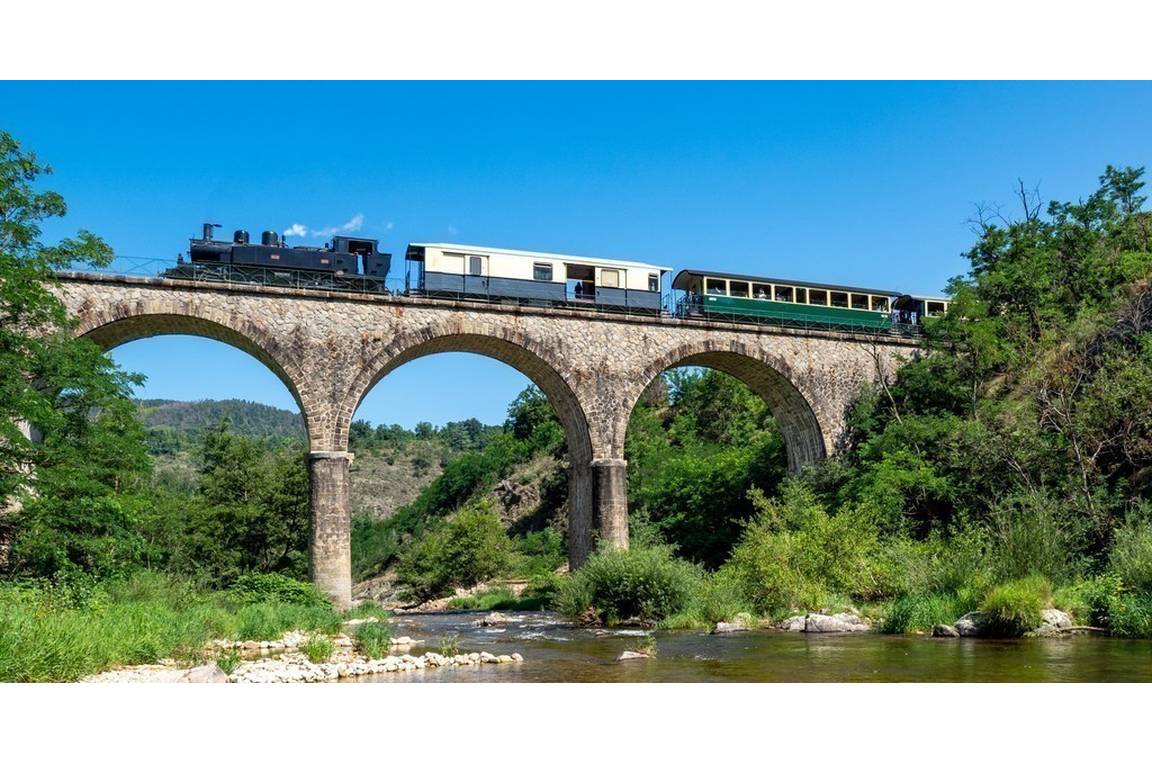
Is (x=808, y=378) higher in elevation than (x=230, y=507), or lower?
higher

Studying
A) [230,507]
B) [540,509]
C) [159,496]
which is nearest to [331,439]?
[159,496]

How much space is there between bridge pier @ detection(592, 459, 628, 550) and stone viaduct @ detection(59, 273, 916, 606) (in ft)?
0.11

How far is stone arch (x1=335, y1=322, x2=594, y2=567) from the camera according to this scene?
82.1 feet

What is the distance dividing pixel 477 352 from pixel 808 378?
33.4ft

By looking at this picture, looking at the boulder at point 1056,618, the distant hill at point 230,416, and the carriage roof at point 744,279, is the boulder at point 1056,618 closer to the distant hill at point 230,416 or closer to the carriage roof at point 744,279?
the carriage roof at point 744,279

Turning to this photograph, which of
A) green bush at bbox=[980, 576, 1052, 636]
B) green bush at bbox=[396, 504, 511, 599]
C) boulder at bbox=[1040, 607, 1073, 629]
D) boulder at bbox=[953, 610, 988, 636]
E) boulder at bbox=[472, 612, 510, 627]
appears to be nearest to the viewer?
green bush at bbox=[980, 576, 1052, 636]

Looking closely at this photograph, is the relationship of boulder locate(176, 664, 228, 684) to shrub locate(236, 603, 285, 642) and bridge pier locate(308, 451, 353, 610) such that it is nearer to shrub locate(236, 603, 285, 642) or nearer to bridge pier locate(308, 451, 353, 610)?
shrub locate(236, 603, 285, 642)

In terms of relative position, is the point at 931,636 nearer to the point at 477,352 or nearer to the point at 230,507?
the point at 477,352

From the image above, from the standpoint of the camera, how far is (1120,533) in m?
16.8

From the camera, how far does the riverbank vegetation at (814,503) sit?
16.1m

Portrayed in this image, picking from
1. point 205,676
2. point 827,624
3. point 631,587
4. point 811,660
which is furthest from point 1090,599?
point 205,676

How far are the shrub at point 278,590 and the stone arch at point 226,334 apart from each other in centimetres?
395

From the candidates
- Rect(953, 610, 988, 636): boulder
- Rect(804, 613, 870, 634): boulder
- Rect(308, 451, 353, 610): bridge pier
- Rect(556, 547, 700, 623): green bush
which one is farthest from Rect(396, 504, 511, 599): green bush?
Rect(953, 610, 988, 636): boulder

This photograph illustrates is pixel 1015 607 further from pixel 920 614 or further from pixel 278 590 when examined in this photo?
pixel 278 590
